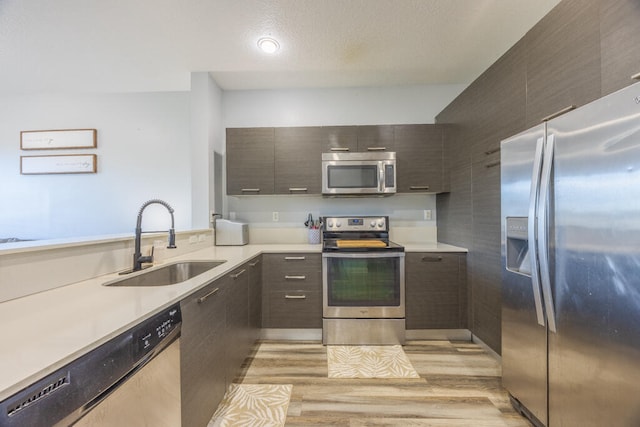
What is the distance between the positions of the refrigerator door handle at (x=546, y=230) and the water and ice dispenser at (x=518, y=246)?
16cm

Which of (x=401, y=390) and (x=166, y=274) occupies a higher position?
(x=166, y=274)

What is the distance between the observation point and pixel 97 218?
9.95 ft

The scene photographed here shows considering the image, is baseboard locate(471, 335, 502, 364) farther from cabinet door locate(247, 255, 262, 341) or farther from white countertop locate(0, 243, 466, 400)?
white countertop locate(0, 243, 466, 400)

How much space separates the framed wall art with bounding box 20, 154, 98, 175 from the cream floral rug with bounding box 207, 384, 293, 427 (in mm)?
3006

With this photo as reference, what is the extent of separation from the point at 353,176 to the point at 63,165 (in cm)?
334

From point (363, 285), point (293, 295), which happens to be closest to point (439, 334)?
point (363, 285)

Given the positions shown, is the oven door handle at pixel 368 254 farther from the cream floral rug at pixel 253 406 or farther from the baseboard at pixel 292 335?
the cream floral rug at pixel 253 406

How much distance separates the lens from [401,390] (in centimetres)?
168

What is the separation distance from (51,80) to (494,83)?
4218mm

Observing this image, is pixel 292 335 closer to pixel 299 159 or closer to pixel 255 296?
pixel 255 296

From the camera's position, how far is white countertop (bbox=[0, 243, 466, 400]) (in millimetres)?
539

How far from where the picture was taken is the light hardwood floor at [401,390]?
1.46m

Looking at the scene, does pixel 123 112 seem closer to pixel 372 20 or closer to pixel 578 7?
pixel 372 20

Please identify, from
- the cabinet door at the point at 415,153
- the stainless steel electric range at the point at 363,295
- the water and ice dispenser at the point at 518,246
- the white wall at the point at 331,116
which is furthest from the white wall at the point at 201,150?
the water and ice dispenser at the point at 518,246
